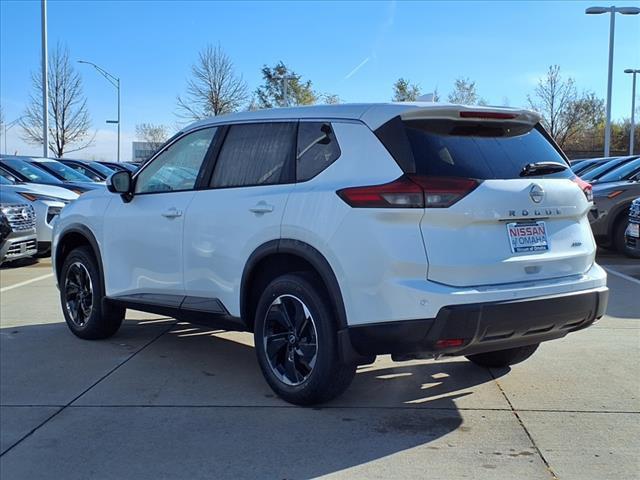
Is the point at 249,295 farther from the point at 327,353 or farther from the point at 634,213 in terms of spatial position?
the point at 634,213

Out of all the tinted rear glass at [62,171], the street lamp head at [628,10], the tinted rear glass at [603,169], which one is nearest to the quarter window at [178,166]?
the tinted rear glass at [603,169]

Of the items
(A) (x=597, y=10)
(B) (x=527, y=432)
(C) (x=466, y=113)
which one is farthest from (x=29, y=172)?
(A) (x=597, y=10)

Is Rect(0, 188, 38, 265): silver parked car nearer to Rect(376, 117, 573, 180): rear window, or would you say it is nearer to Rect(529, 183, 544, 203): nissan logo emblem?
Rect(376, 117, 573, 180): rear window

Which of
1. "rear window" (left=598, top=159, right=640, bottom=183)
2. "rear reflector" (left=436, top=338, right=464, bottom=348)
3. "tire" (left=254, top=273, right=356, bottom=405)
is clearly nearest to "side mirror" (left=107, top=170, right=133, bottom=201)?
"tire" (left=254, top=273, right=356, bottom=405)

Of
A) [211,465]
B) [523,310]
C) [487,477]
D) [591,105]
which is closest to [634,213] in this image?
[523,310]

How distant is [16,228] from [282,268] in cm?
701

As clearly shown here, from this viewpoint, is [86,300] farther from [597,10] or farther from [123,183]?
[597,10]

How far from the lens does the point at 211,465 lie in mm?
3543

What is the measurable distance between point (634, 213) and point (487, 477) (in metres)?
6.79

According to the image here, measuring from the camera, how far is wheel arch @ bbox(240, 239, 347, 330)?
3.89m

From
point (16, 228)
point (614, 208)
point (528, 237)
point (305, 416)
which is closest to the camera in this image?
point (528, 237)

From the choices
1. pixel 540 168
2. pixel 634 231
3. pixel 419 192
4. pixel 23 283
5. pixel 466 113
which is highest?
pixel 466 113

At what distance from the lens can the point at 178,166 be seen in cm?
535

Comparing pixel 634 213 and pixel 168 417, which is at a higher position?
pixel 634 213
